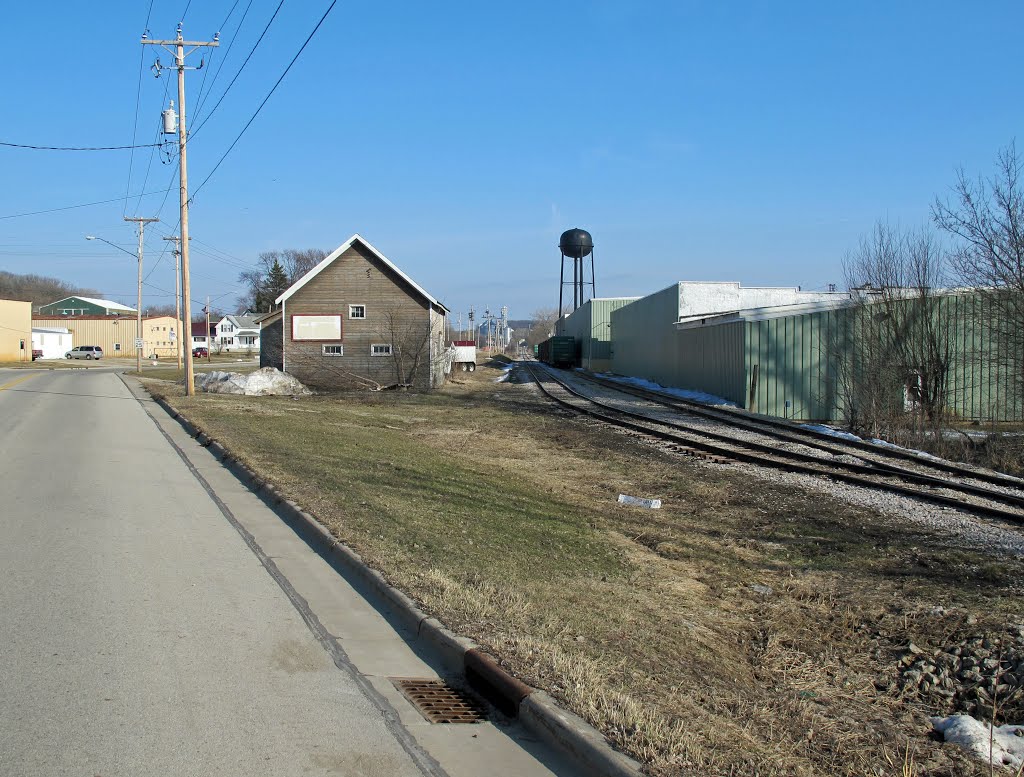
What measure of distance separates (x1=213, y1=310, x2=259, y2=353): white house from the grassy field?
124m

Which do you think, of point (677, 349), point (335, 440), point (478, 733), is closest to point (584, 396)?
point (677, 349)

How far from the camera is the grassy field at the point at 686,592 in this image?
4355 mm

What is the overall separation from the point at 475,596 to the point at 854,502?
7179 millimetres

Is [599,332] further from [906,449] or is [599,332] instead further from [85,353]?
[85,353]

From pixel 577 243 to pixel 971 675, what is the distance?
3396 inches

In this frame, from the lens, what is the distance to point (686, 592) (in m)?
7.26

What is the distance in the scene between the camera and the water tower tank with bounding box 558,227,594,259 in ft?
295

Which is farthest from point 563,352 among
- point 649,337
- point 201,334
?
point 201,334

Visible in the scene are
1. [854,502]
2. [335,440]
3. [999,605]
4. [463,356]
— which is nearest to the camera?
[999,605]

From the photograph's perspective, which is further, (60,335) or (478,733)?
(60,335)

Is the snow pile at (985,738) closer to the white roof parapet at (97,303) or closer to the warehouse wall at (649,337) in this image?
the warehouse wall at (649,337)

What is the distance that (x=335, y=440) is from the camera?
17.2 m

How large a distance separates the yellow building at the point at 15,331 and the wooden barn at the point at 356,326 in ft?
181

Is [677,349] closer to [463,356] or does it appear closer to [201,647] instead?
[463,356]
